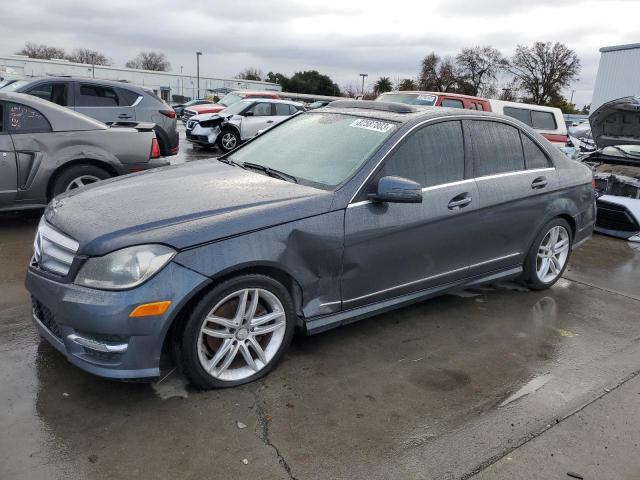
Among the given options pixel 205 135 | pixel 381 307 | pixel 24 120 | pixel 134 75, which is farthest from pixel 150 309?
pixel 134 75

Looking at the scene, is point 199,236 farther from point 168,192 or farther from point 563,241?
point 563,241

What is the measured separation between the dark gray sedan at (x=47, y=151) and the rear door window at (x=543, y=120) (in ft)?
32.0

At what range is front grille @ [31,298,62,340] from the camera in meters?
2.82

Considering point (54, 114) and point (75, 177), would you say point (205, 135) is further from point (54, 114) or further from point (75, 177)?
point (75, 177)

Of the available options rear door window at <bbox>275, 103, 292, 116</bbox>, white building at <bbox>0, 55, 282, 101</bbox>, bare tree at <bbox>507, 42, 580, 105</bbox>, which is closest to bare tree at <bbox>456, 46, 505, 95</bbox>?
bare tree at <bbox>507, 42, 580, 105</bbox>

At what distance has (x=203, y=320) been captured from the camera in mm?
2812

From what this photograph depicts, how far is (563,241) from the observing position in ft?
16.1

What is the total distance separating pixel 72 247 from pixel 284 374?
1.40 meters

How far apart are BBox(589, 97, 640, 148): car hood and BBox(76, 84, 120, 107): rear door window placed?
7.75 metres

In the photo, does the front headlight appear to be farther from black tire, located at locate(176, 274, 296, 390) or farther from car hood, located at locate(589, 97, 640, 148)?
car hood, located at locate(589, 97, 640, 148)

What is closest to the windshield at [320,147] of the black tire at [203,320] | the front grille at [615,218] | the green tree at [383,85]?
the black tire at [203,320]

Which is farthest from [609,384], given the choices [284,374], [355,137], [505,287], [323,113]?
[323,113]

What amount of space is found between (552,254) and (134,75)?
5997 cm

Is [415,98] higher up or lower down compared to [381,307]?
higher up
